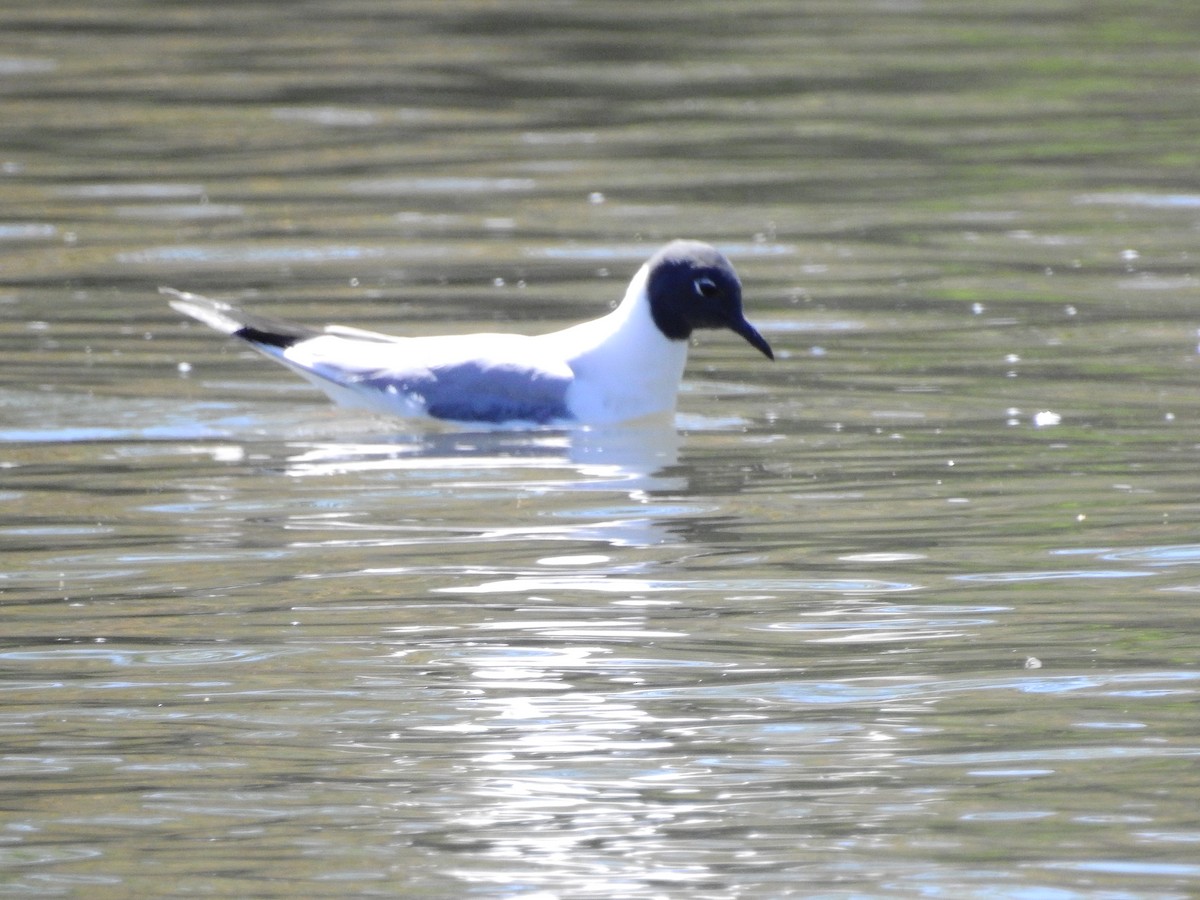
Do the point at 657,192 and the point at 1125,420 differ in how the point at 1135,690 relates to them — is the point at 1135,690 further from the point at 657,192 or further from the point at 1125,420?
the point at 657,192

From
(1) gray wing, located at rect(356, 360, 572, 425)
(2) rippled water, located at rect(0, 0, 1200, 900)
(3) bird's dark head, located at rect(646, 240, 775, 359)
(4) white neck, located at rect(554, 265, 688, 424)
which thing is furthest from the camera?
(3) bird's dark head, located at rect(646, 240, 775, 359)

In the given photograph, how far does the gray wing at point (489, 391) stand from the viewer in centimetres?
863

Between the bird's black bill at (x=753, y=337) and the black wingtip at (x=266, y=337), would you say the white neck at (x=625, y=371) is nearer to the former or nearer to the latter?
the bird's black bill at (x=753, y=337)

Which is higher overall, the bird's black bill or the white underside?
the bird's black bill

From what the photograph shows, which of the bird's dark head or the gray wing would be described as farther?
the bird's dark head

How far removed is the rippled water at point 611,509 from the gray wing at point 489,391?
0.11 meters

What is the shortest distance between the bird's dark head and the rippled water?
0.34 metres

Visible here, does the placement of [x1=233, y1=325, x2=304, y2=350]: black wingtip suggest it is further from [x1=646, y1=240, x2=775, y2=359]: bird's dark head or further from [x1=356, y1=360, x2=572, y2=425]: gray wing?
[x1=646, y1=240, x2=775, y2=359]: bird's dark head

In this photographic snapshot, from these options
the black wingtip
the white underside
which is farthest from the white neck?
the black wingtip

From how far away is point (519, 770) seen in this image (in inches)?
201

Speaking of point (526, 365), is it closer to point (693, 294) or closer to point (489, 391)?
point (489, 391)

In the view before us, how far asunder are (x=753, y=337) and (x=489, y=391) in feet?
3.34

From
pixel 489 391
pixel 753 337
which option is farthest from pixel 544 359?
pixel 753 337

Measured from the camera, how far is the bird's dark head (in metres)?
8.88
